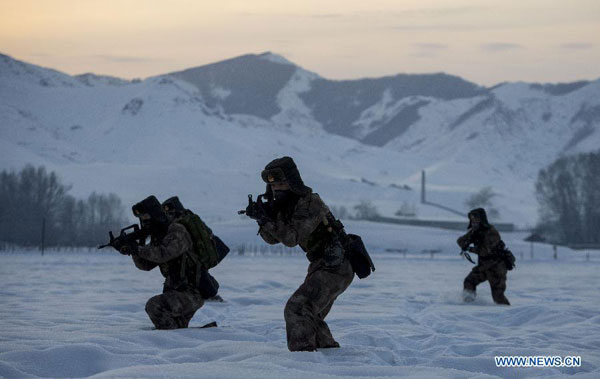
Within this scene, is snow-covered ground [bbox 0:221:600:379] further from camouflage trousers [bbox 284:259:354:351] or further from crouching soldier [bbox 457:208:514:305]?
crouching soldier [bbox 457:208:514:305]

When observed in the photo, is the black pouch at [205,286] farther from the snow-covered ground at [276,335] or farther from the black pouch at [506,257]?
the black pouch at [506,257]

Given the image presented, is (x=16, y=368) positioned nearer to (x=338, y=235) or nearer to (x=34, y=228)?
(x=338, y=235)

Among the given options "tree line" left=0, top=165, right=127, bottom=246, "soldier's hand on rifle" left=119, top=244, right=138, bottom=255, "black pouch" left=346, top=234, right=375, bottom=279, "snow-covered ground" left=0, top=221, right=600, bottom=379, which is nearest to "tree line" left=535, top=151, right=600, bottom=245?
"tree line" left=0, top=165, right=127, bottom=246

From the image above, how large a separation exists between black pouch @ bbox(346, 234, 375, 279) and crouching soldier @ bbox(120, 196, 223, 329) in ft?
7.96

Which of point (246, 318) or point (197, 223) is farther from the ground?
point (197, 223)

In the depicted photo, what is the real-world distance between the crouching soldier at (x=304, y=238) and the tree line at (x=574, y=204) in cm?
9739

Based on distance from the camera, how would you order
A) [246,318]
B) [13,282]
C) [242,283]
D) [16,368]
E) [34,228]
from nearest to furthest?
[16,368]
[246,318]
[13,282]
[242,283]
[34,228]

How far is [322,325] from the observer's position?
11734 millimetres

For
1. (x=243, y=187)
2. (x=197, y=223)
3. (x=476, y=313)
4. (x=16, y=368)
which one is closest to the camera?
(x=16, y=368)

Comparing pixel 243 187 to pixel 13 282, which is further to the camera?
pixel 243 187

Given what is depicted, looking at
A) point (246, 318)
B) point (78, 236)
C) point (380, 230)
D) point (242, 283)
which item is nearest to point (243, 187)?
point (380, 230)

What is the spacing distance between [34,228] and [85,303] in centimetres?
7319

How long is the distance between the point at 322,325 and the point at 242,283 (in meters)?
17.5

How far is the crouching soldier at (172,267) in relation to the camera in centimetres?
1312
